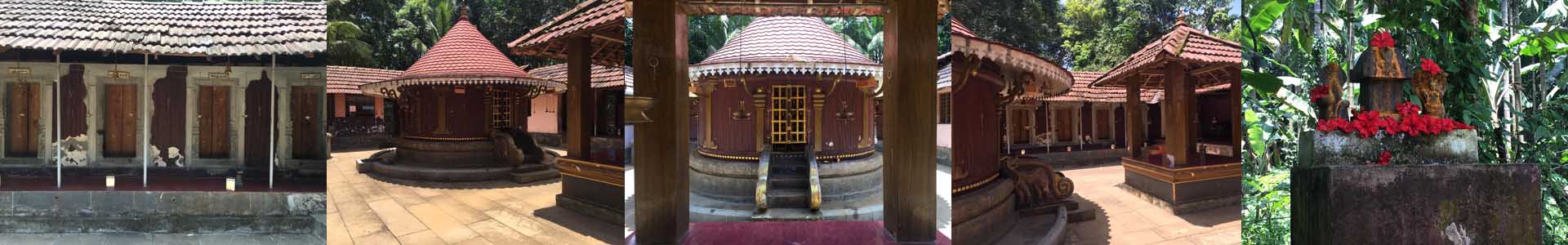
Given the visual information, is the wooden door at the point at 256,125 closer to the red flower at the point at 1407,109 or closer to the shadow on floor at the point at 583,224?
the shadow on floor at the point at 583,224

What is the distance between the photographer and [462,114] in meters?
1.91

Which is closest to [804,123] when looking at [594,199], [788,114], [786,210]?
[788,114]

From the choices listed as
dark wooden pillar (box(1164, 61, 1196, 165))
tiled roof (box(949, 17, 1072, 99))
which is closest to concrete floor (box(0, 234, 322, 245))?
tiled roof (box(949, 17, 1072, 99))

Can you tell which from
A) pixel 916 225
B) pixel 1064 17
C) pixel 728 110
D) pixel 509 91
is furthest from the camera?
pixel 728 110

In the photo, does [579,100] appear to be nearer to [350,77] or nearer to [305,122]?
[350,77]

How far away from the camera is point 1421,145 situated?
247 cm

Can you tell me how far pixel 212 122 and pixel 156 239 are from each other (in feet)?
3.40

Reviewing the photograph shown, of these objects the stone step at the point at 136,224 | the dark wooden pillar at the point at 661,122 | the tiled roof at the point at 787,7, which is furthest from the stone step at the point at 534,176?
the stone step at the point at 136,224

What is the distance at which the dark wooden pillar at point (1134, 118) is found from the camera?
2406 mm

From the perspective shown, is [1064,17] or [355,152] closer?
[355,152]

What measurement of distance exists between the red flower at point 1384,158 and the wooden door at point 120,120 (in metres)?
7.88

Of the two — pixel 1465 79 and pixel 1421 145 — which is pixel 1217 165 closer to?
pixel 1421 145

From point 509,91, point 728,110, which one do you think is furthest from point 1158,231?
point 509,91

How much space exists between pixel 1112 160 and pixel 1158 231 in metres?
0.35
